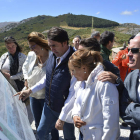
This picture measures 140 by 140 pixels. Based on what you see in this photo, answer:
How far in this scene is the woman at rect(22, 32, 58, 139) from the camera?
2.05 meters

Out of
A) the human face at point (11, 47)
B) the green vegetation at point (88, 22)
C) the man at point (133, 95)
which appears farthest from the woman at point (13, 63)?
the green vegetation at point (88, 22)

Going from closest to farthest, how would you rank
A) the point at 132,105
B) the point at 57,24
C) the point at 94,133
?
the point at 132,105 → the point at 94,133 → the point at 57,24

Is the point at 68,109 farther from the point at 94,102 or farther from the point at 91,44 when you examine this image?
the point at 91,44

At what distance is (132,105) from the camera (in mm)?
1059

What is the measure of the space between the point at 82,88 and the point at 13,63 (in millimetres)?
1901

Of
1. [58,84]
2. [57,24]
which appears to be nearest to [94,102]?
[58,84]

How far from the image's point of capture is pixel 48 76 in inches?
72.3

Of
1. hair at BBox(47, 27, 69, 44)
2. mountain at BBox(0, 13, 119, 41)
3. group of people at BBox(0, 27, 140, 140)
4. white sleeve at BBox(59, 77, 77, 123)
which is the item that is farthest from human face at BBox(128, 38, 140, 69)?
mountain at BBox(0, 13, 119, 41)

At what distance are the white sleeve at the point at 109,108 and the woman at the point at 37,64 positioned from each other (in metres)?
1.10

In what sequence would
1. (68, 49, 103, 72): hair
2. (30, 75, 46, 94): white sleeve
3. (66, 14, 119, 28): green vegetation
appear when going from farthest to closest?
1. (66, 14, 119, 28): green vegetation
2. (30, 75, 46, 94): white sleeve
3. (68, 49, 103, 72): hair

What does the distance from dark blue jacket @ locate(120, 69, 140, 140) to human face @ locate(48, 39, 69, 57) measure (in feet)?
2.68

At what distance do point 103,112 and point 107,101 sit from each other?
0.11 metres

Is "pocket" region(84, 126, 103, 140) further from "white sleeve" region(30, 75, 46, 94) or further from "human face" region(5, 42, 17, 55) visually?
"human face" region(5, 42, 17, 55)

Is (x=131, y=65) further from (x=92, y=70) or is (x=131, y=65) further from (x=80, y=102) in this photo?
(x=80, y=102)
